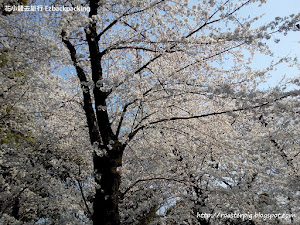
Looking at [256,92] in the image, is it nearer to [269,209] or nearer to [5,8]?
[269,209]

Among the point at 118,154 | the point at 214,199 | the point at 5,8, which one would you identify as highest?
the point at 5,8

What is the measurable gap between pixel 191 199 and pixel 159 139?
7.62ft

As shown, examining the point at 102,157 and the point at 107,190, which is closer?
the point at 107,190

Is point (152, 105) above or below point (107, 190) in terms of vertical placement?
above

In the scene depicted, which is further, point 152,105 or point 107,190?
point 152,105

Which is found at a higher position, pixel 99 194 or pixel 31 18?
pixel 31 18

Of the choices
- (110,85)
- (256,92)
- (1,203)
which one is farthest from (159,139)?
(1,203)

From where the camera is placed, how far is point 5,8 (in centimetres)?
496

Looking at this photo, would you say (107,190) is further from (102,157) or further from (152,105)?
(152,105)

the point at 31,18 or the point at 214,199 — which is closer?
the point at 31,18

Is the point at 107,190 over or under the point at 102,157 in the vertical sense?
under

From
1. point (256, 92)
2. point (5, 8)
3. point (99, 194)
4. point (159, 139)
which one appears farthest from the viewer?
point (159, 139)

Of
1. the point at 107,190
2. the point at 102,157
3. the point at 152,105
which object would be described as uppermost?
the point at 152,105

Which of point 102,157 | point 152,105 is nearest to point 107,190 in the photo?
point 102,157
